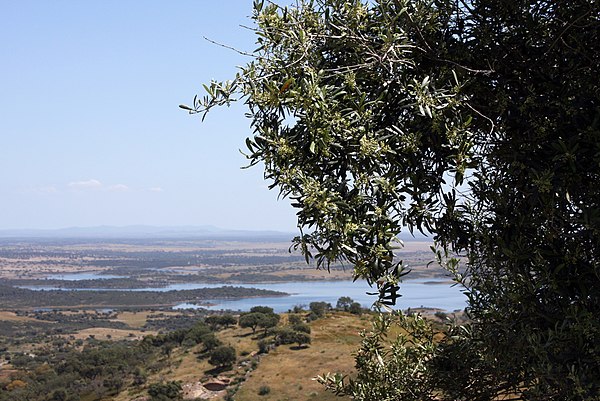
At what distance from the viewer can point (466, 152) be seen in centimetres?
289

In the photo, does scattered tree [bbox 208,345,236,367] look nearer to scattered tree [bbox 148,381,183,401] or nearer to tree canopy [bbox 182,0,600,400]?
scattered tree [bbox 148,381,183,401]

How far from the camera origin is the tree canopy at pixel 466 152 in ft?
8.38

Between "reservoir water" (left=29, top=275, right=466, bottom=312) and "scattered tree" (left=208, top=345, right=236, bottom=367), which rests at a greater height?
"scattered tree" (left=208, top=345, right=236, bottom=367)

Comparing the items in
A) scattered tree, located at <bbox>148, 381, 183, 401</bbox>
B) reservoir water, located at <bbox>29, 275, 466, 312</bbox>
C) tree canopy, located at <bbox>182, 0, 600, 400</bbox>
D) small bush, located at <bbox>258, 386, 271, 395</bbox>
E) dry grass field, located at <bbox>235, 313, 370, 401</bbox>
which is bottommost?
reservoir water, located at <bbox>29, 275, 466, 312</bbox>

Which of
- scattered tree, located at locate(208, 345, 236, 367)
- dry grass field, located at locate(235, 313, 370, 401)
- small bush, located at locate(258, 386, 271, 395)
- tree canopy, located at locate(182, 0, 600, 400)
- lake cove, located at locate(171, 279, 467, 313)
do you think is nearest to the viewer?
tree canopy, located at locate(182, 0, 600, 400)

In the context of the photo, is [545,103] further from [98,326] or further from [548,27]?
[98,326]

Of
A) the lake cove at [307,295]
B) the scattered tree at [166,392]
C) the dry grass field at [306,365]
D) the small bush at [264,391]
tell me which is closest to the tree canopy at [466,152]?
the dry grass field at [306,365]

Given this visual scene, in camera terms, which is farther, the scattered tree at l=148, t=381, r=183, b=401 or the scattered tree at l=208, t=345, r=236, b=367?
the scattered tree at l=208, t=345, r=236, b=367

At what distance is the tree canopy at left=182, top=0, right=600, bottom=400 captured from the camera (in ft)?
8.38

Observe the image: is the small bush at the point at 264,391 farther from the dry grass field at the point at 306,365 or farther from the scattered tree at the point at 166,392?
the scattered tree at the point at 166,392

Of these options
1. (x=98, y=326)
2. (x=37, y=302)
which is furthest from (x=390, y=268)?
(x=37, y=302)

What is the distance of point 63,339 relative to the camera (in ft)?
264

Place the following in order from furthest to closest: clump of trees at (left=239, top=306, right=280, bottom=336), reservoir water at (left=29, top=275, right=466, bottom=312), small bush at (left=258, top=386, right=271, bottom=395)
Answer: reservoir water at (left=29, top=275, right=466, bottom=312) < clump of trees at (left=239, top=306, right=280, bottom=336) < small bush at (left=258, top=386, right=271, bottom=395)

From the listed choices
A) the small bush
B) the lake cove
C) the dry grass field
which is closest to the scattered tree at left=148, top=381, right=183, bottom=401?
the dry grass field
